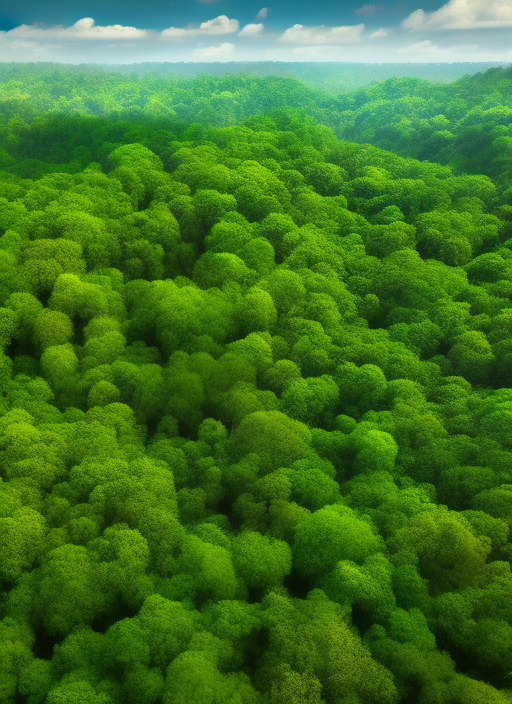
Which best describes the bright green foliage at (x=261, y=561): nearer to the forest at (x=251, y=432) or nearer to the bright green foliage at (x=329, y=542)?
the forest at (x=251, y=432)

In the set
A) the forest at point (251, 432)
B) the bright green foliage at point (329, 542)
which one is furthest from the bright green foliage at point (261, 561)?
the bright green foliage at point (329, 542)

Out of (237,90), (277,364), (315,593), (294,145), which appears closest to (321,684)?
(315,593)

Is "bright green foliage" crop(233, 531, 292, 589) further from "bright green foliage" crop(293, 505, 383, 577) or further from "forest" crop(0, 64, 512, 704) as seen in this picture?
"bright green foliage" crop(293, 505, 383, 577)

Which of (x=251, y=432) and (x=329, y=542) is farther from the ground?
(x=251, y=432)

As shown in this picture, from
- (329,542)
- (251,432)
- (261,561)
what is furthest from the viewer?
(251,432)

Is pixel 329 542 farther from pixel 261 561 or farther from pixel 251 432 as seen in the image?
pixel 251 432

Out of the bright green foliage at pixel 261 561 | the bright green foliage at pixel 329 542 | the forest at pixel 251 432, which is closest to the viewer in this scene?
the forest at pixel 251 432

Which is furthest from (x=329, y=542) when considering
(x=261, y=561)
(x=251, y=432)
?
(x=251, y=432)

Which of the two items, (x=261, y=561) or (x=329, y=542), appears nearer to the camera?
(x=261, y=561)

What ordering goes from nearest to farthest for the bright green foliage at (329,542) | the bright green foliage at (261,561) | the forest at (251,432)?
the forest at (251,432), the bright green foliage at (261,561), the bright green foliage at (329,542)

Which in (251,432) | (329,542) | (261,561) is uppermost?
A: (251,432)
